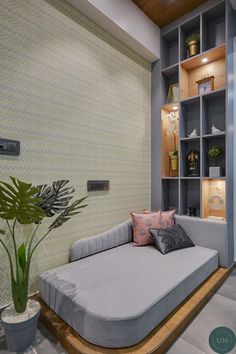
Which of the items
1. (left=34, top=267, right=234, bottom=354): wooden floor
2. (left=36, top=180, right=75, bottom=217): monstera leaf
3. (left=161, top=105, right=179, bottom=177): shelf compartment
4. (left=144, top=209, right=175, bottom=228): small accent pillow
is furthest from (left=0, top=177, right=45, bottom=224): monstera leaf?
(left=161, top=105, right=179, bottom=177): shelf compartment

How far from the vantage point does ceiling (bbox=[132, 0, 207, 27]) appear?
7.99ft

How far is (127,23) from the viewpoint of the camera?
240 cm

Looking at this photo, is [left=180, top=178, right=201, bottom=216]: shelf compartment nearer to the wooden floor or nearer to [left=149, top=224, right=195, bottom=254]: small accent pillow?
[left=149, top=224, right=195, bottom=254]: small accent pillow

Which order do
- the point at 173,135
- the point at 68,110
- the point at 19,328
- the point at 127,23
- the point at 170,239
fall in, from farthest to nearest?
the point at 173,135 < the point at 127,23 < the point at 170,239 < the point at 68,110 < the point at 19,328

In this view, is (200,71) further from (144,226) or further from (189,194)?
(144,226)

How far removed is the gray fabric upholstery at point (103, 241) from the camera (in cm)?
203

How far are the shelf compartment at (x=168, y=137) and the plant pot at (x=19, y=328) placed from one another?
2256mm

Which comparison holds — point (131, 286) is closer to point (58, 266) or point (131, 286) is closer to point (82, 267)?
point (82, 267)

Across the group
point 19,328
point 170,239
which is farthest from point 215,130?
point 19,328

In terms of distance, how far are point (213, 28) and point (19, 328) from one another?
11.6ft

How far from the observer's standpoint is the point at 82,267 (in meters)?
1.83

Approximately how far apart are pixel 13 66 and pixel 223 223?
8.25 ft

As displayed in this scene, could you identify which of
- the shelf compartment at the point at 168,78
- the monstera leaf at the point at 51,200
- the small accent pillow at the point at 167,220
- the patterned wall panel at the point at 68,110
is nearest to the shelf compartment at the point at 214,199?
the small accent pillow at the point at 167,220

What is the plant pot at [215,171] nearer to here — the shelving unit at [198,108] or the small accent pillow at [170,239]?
the shelving unit at [198,108]
